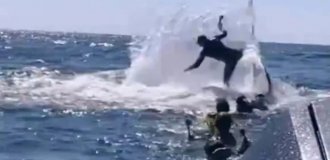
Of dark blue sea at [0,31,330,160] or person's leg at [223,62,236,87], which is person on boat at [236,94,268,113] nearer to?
dark blue sea at [0,31,330,160]

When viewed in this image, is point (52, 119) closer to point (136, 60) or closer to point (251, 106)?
point (251, 106)

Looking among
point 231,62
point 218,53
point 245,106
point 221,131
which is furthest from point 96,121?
point 231,62

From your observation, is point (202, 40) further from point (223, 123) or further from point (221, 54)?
point (223, 123)

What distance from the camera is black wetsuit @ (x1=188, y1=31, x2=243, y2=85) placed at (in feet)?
73.6

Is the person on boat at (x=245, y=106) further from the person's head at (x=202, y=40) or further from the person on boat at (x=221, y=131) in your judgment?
the person on boat at (x=221, y=131)

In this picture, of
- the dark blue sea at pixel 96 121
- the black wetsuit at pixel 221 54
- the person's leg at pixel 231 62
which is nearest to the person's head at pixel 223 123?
the dark blue sea at pixel 96 121

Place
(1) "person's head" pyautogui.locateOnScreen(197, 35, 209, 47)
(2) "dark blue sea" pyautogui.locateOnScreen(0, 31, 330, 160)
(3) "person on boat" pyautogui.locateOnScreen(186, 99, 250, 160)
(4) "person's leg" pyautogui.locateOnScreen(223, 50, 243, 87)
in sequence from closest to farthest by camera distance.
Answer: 1. (3) "person on boat" pyautogui.locateOnScreen(186, 99, 250, 160)
2. (2) "dark blue sea" pyautogui.locateOnScreen(0, 31, 330, 160)
3. (1) "person's head" pyautogui.locateOnScreen(197, 35, 209, 47)
4. (4) "person's leg" pyautogui.locateOnScreen(223, 50, 243, 87)

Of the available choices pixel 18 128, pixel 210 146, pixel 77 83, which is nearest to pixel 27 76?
pixel 77 83

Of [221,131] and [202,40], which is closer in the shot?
[221,131]

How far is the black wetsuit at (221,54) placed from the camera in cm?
2242

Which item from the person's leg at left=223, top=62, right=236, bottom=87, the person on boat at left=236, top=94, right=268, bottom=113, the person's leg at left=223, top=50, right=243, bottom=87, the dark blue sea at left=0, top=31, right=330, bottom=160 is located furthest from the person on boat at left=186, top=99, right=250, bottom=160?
the person's leg at left=223, top=62, right=236, bottom=87

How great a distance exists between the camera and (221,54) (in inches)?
909

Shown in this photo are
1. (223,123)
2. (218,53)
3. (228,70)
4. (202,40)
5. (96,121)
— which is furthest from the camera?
(228,70)

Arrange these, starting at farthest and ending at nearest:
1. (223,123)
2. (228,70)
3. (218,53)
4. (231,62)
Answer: (228,70) → (231,62) → (218,53) → (223,123)
